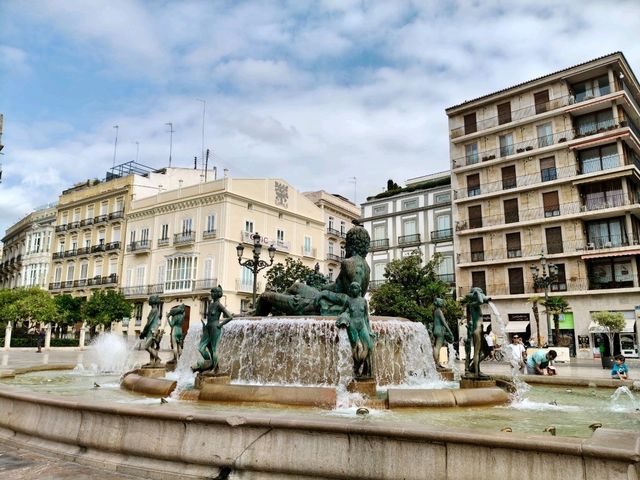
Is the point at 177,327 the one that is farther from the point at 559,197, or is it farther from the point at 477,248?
the point at 559,197

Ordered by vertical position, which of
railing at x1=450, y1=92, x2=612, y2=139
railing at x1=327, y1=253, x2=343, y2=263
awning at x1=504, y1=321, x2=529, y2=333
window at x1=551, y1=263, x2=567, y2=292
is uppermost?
railing at x1=450, y1=92, x2=612, y2=139

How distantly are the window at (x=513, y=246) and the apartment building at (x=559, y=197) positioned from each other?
0.08 m

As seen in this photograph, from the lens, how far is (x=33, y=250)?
5600cm

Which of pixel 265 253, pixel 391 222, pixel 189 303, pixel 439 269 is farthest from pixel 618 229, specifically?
pixel 189 303

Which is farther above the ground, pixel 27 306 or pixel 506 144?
pixel 506 144

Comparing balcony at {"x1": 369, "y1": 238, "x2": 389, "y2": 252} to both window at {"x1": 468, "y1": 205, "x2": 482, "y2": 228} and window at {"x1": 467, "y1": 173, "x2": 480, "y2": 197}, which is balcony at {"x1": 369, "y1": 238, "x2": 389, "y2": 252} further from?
window at {"x1": 467, "y1": 173, "x2": 480, "y2": 197}

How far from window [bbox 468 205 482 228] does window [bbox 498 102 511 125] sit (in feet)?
22.9

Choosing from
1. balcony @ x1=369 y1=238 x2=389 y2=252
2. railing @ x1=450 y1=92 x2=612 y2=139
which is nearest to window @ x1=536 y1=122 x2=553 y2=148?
railing @ x1=450 y1=92 x2=612 y2=139

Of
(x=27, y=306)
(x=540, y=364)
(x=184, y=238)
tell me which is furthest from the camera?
(x=184, y=238)

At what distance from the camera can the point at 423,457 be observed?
357 centimetres

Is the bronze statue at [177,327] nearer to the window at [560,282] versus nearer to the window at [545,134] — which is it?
the window at [560,282]

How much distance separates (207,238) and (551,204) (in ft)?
86.9

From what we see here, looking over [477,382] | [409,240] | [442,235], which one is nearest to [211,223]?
[409,240]

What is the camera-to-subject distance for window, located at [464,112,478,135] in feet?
133
